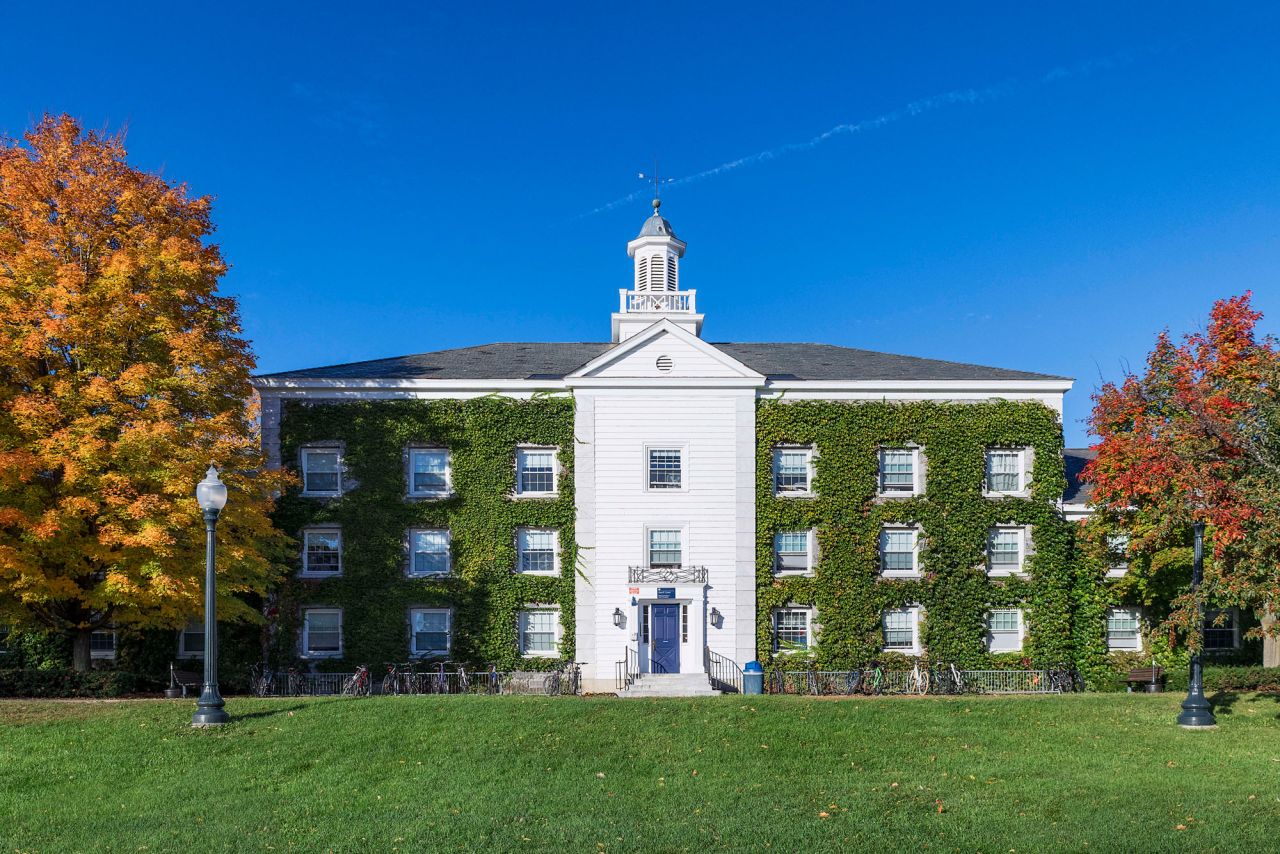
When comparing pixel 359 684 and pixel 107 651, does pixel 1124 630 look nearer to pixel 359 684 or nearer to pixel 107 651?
pixel 359 684

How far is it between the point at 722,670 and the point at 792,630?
2.53 metres

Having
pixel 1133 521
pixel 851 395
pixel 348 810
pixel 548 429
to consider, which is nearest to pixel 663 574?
pixel 548 429

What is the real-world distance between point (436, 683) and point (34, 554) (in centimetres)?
1111

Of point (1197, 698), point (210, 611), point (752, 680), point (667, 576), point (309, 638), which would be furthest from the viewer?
point (309, 638)

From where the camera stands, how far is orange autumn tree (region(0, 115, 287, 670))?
2095 centimetres

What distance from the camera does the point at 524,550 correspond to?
2967 centimetres

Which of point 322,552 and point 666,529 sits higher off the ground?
point 666,529

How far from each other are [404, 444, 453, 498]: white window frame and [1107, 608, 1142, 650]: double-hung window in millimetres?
20977

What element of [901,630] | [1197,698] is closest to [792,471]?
[901,630]

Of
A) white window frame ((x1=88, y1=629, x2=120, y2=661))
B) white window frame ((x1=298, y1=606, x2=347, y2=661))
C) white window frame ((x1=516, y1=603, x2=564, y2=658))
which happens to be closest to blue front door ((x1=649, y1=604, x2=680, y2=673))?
white window frame ((x1=516, y1=603, x2=564, y2=658))

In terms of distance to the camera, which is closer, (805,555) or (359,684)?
(359,684)

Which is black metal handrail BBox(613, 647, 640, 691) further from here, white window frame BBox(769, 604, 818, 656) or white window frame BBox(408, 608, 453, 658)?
white window frame BBox(408, 608, 453, 658)

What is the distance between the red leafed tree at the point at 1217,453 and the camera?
60.3 ft

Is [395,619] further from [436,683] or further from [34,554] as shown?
[34,554]
